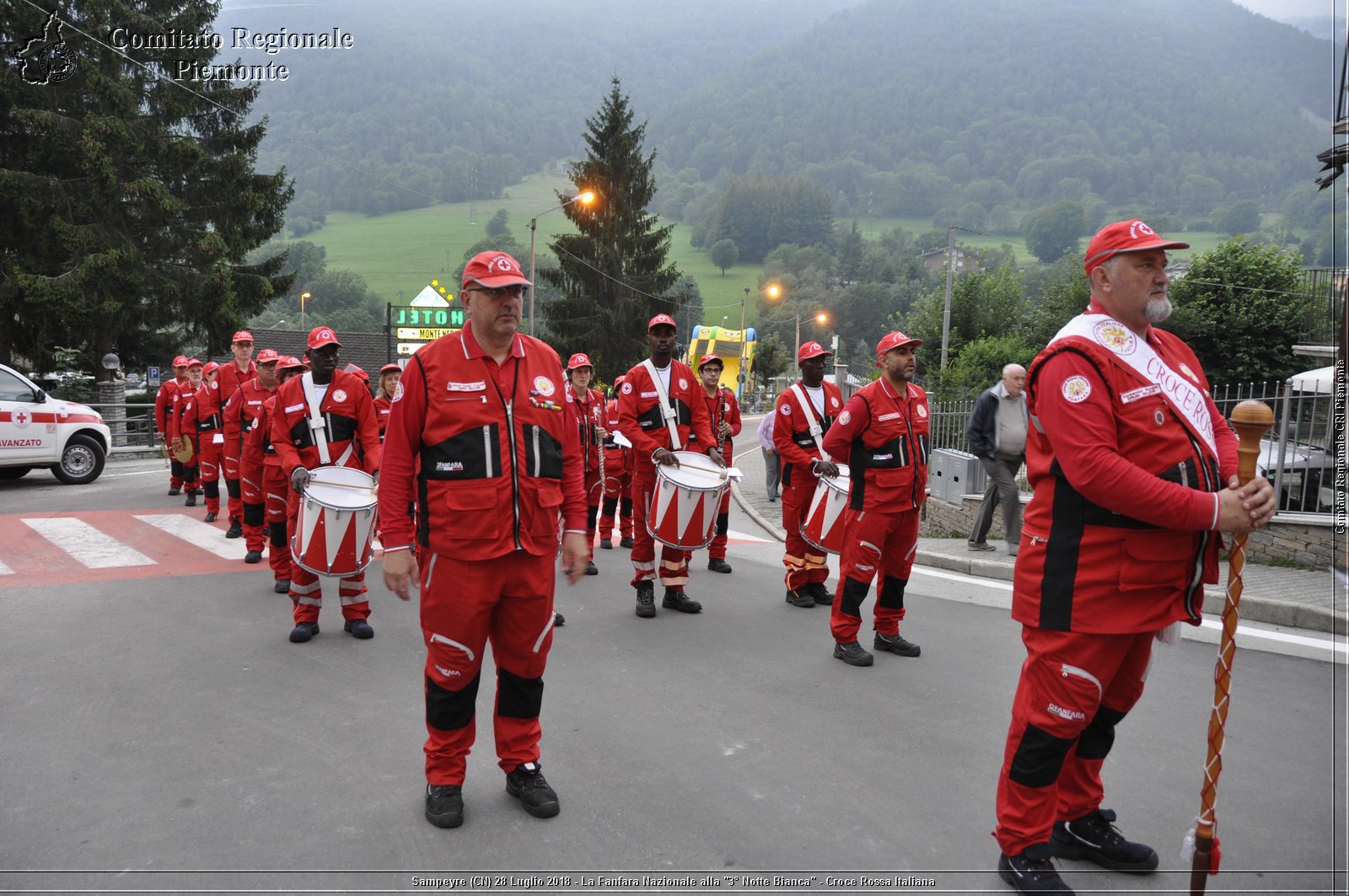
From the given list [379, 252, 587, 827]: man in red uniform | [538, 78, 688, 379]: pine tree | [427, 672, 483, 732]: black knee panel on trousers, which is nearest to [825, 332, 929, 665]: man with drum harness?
[379, 252, 587, 827]: man in red uniform

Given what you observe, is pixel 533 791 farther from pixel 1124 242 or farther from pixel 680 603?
pixel 680 603

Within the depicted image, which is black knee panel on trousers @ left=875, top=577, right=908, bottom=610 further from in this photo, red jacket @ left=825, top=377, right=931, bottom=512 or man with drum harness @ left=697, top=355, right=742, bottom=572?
man with drum harness @ left=697, top=355, right=742, bottom=572

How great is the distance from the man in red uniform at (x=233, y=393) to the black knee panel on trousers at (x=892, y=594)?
692 cm

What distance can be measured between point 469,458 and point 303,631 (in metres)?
3.52

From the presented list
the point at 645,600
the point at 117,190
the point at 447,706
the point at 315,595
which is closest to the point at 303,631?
the point at 315,595

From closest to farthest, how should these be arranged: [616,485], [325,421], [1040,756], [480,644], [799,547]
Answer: [1040,756] → [480,644] → [325,421] → [799,547] → [616,485]

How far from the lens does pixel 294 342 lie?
190ft

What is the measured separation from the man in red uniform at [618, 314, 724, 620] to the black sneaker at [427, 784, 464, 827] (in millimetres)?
3732

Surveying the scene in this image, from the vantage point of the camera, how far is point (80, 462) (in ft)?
51.5

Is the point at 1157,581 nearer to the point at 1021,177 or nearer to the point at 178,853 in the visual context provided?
the point at 178,853

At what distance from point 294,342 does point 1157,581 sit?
6063cm

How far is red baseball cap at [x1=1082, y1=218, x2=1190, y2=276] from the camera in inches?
126

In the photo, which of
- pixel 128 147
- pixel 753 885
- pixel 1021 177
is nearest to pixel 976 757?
pixel 753 885

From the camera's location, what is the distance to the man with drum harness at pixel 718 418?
29.9 ft
